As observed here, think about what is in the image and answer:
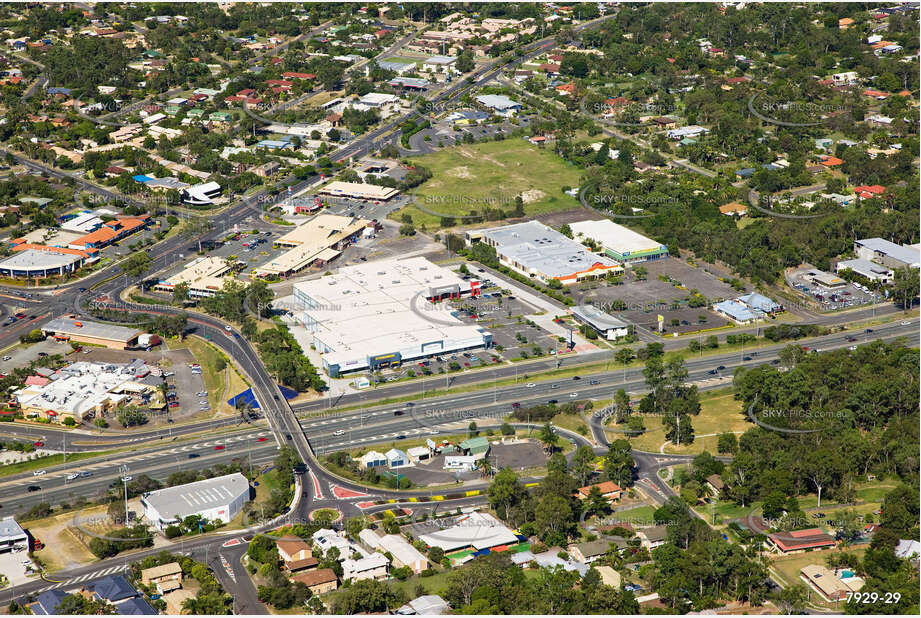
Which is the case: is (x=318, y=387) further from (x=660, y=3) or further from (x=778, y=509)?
(x=660, y=3)

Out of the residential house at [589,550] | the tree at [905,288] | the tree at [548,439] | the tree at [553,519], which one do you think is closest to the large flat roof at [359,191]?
the tree at [905,288]

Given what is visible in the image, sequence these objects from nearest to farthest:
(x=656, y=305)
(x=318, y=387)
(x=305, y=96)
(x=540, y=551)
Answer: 1. (x=540, y=551)
2. (x=318, y=387)
3. (x=656, y=305)
4. (x=305, y=96)

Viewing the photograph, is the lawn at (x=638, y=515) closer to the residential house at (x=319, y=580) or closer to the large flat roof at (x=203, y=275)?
the residential house at (x=319, y=580)

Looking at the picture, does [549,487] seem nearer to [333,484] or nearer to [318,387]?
[333,484]

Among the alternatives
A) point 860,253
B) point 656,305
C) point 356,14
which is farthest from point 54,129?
point 860,253

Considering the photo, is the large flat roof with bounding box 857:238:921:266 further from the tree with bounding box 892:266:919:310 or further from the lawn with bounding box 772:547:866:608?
the lawn with bounding box 772:547:866:608

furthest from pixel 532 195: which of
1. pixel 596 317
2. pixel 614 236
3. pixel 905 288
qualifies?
pixel 905 288

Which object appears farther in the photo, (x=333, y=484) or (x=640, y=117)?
(x=640, y=117)


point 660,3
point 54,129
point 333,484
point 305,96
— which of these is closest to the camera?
point 333,484
